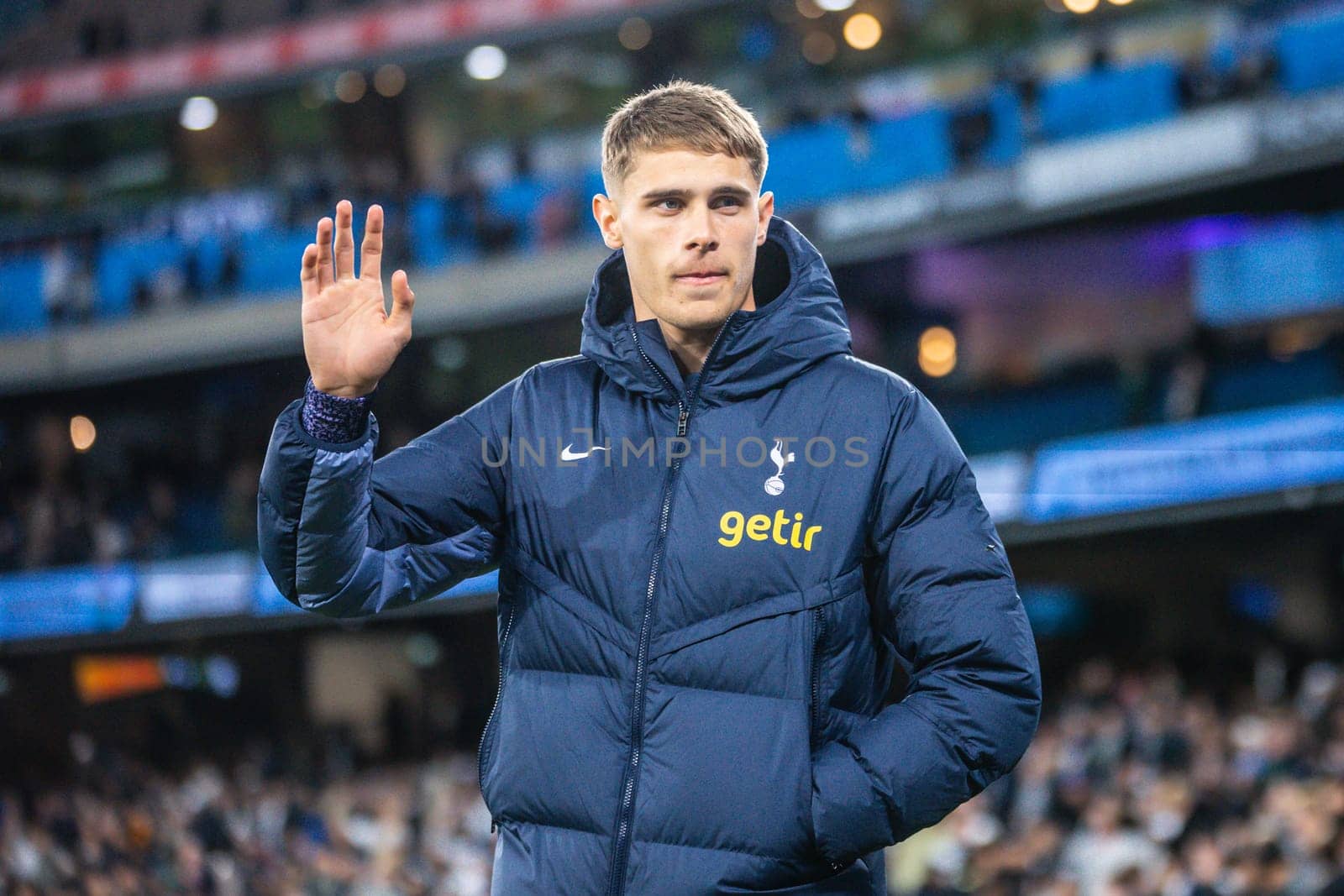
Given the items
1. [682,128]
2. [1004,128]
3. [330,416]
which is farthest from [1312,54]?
[330,416]

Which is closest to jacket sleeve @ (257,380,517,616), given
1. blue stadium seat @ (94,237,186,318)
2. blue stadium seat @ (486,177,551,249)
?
blue stadium seat @ (486,177,551,249)

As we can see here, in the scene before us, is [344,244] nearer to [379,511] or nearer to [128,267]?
[379,511]

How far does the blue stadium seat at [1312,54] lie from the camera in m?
12.2

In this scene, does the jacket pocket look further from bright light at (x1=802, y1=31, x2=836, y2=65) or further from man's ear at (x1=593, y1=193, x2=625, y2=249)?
bright light at (x1=802, y1=31, x2=836, y2=65)

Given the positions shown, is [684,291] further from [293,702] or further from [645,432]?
[293,702]

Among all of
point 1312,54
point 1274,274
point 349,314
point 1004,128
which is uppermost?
point 1312,54

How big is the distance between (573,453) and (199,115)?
813 inches

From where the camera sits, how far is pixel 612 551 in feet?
6.30

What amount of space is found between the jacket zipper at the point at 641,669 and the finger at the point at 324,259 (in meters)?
0.46

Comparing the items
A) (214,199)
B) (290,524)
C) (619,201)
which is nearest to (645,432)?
(619,201)

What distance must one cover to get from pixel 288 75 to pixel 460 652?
7.85 metres

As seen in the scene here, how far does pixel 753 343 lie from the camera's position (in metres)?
1.96

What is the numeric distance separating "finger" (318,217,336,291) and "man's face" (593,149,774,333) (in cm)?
40

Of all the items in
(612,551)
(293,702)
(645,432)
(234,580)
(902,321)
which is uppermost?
(645,432)
